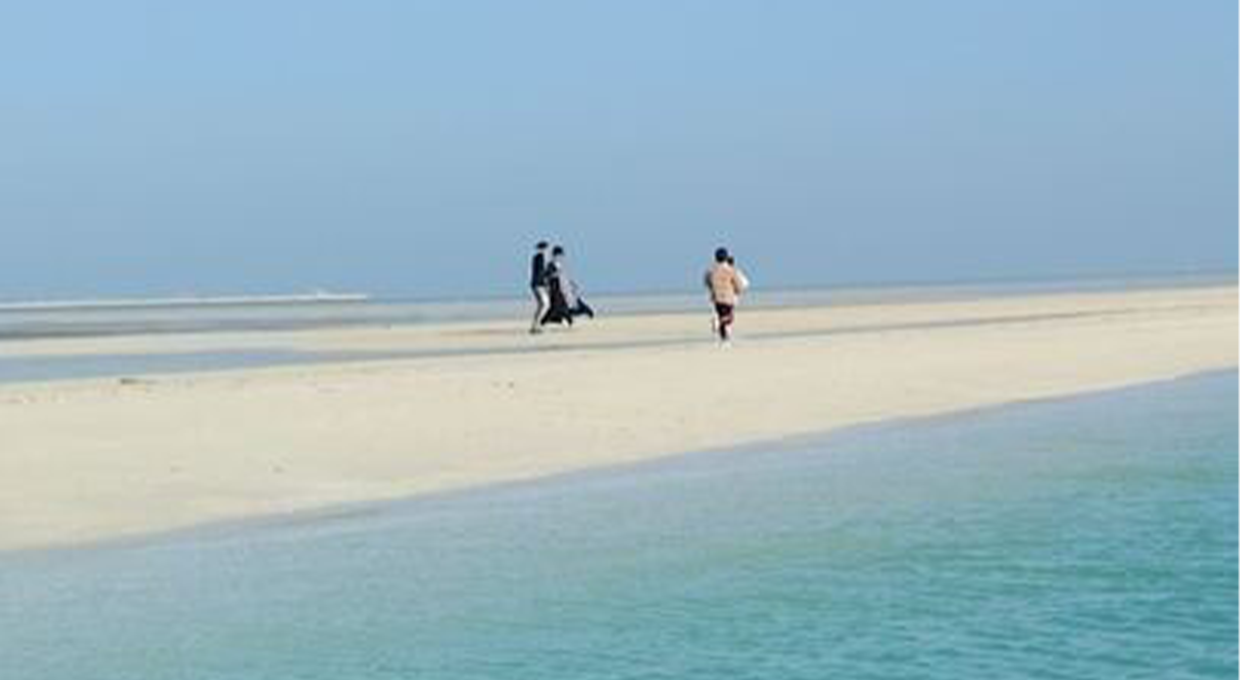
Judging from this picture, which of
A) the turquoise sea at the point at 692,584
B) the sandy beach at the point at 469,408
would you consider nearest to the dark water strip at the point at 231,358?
the sandy beach at the point at 469,408

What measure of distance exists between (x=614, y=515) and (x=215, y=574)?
3.57 metres

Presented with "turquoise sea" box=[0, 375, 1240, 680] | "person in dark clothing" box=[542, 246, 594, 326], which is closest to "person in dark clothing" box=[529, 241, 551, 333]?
"person in dark clothing" box=[542, 246, 594, 326]

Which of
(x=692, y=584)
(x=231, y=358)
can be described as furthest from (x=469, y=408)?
(x=231, y=358)

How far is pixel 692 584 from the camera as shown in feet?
41.5

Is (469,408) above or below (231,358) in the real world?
below

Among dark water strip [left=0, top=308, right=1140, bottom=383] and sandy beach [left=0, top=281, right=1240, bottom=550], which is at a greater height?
dark water strip [left=0, top=308, right=1140, bottom=383]

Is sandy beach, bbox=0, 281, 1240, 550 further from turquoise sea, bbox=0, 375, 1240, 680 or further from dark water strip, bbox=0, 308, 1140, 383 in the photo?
turquoise sea, bbox=0, 375, 1240, 680

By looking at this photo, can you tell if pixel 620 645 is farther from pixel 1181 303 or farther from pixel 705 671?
pixel 1181 303

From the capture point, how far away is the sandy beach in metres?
16.3

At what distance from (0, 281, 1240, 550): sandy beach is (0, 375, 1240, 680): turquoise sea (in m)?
1.04

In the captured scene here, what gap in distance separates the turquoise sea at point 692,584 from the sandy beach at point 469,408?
1037mm

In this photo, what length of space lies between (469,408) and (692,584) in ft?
30.2

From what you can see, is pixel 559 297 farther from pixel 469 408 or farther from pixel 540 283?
pixel 469 408

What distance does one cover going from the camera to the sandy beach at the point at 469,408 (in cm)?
1631
